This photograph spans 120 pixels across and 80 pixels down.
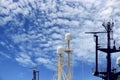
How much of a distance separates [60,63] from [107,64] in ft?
28.8

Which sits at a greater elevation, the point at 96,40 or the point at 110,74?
the point at 96,40

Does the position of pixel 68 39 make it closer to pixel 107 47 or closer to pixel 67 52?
pixel 67 52

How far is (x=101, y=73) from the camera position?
2173 inches

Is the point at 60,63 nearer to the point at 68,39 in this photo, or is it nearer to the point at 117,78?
the point at 68,39

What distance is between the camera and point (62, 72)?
197ft

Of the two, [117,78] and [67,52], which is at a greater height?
[67,52]

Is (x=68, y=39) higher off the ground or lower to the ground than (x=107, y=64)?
higher

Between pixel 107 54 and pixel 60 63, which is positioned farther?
pixel 60 63

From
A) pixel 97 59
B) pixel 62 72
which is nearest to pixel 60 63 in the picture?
pixel 62 72

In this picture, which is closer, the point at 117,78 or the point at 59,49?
the point at 117,78

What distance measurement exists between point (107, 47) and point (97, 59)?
2.69 m

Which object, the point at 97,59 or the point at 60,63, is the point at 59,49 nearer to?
the point at 60,63

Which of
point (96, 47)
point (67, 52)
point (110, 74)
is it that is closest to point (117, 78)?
point (110, 74)

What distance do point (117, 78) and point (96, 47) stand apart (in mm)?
4900
